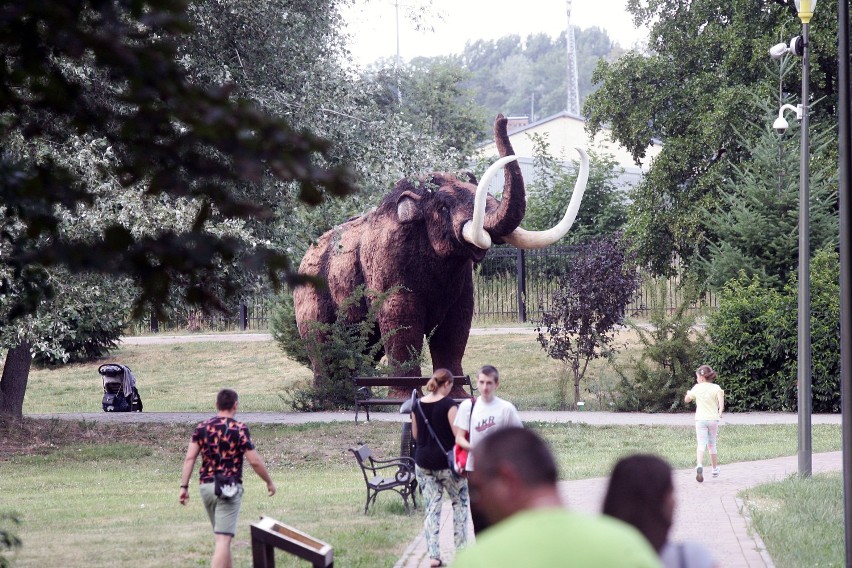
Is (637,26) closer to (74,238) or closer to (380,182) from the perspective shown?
(380,182)

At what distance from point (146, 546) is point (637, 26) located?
2005 cm

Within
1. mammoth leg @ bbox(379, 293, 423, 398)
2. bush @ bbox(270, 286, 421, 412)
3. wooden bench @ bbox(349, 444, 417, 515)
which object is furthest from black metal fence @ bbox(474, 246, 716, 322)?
wooden bench @ bbox(349, 444, 417, 515)

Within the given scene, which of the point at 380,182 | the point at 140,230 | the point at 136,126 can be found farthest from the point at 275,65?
the point at 136,126

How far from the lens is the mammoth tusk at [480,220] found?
15.3m

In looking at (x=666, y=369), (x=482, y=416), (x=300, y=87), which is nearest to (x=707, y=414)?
(x=482, y=416)

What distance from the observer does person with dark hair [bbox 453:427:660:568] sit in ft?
8.86

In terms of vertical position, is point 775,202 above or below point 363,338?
above

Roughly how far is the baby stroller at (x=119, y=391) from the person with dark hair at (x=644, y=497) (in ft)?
66.5

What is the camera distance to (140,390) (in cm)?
2775

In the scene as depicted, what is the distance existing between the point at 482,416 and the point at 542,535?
5.84 meters

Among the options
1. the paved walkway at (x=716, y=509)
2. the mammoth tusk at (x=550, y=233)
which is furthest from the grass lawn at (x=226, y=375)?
the paved walkway at (x=716, y=509)

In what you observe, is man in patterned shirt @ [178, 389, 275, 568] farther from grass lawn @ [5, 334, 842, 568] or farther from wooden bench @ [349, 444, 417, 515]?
wooden bench @ [349, 444, 417, 515]

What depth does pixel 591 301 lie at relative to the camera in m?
20.9

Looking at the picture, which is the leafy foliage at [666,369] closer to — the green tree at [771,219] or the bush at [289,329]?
the green tree at [771,219]
